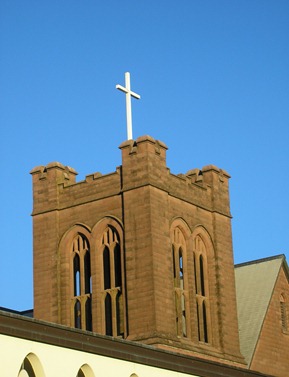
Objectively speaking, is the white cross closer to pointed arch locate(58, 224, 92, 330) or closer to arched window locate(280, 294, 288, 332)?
pointed arch locate(58, 224, 92, 330)

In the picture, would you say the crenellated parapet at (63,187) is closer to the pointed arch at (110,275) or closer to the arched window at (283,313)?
the pointed arch at (110,275)

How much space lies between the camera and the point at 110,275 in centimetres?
4894

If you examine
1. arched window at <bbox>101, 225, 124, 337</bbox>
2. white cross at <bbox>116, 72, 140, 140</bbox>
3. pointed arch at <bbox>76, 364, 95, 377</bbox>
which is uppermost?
white cross at <bbox>116, 72, 140, 140</bbox>

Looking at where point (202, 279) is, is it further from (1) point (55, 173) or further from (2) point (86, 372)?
(2) point (86, 372)

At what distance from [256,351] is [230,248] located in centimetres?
493

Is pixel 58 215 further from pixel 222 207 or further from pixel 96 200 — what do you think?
pixel 222 207

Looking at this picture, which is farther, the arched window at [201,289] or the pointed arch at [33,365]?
the arched window at [201,289]

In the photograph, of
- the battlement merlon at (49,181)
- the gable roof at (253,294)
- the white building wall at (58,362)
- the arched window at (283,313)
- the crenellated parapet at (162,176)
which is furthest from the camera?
the arched window at (283,313)

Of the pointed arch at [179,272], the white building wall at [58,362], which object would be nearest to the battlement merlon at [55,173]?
the pointed arch at [179,272]

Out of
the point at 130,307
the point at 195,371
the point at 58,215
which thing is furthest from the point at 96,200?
the point at 195,371

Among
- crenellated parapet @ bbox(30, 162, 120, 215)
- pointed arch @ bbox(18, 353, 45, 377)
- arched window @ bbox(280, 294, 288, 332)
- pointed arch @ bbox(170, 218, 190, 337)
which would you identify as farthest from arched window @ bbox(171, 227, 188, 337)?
pointed arch @ bbox(18, 353, 45, 377)

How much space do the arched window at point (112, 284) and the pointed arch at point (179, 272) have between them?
7.84 feet

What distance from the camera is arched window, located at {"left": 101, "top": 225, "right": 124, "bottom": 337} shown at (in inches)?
1895

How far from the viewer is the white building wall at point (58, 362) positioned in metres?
27.6
